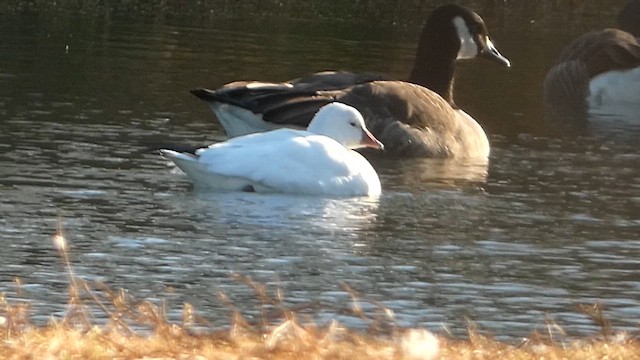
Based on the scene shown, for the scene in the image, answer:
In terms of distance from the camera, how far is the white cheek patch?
1684cm

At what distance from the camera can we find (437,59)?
54.9 ft

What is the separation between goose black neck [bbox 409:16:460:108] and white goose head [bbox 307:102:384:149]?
3991mm

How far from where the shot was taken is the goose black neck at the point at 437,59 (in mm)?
16672

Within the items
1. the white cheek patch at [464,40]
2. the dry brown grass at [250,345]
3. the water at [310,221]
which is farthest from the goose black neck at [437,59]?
the dry brown grass at [250,345]

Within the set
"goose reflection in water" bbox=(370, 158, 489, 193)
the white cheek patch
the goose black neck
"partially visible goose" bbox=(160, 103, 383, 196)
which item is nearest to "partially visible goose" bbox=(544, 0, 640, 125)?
the white cheek patch

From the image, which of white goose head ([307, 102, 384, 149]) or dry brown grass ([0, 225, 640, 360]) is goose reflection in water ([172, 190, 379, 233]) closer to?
white goose head ([307, 102, 384, 149])

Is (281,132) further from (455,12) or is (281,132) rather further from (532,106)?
(532,106)

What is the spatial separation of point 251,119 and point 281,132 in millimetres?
2122

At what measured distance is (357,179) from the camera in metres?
11.5

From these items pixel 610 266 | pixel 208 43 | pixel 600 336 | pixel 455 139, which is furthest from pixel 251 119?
pixel 208 43

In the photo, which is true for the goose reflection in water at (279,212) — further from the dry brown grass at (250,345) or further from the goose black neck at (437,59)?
the goose black neck at (437,59)

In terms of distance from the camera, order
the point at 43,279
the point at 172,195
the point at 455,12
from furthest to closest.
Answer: the point at 455,12
the point at 172,195
the point at 43,279

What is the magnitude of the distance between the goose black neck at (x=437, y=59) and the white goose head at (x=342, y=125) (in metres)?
3.99

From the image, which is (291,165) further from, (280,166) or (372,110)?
(372,110)
